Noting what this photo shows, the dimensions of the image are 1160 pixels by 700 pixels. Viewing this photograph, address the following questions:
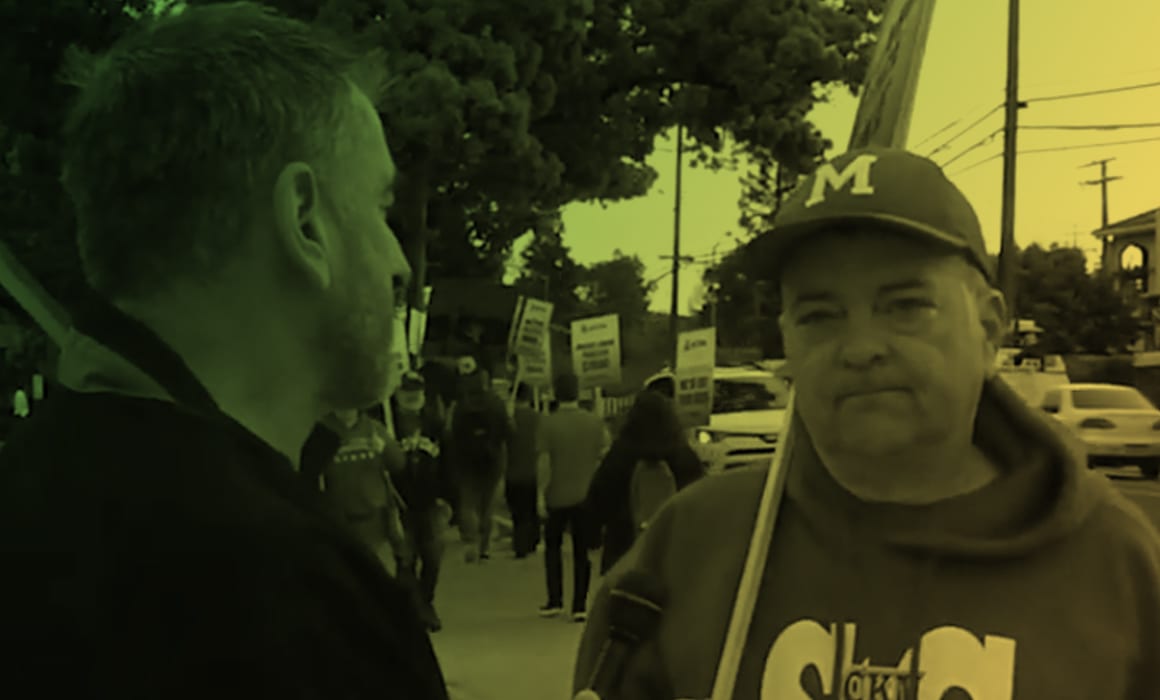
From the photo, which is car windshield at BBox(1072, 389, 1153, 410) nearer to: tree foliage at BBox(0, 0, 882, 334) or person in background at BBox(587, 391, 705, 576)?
tree foliage at BBox(0, 0, 882, 334)

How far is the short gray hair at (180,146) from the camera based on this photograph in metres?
1.19

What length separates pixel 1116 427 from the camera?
69.8 ft

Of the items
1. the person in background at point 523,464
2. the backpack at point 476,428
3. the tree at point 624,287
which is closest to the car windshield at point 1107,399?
the person in background at point 523,464

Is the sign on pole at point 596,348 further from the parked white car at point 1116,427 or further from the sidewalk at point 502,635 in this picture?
the parked white car at point 1116,427

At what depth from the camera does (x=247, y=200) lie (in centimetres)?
120

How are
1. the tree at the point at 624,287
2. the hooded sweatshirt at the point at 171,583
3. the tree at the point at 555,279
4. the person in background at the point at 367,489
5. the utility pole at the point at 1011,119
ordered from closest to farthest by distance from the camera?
the hooded sweatshirt at the point at 171,583 → the person in background at the point at 367,489 → the utility pole at the point at 1011,119 → the tree at the point at 555,279 → the tree at the point at 624,287

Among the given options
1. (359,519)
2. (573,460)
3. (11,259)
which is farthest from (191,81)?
(573,460)

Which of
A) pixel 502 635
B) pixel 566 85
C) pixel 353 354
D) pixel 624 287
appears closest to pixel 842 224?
pixel 353 354

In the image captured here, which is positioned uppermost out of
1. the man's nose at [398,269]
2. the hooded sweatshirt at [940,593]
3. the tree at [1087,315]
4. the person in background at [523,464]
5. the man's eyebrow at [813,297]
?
the tree at [1087,315]

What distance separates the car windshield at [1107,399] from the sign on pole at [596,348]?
10.7m

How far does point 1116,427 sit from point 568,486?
1471 centimetres

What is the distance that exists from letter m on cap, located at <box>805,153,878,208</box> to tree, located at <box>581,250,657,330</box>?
5596 cm

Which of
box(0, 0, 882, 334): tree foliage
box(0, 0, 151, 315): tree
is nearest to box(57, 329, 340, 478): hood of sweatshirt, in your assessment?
box(0, 0, 151, 315): tree

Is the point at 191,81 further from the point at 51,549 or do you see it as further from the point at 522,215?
the point at 522,215
